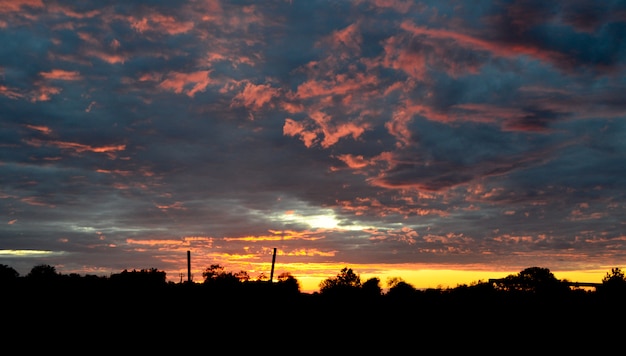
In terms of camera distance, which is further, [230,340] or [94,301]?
[94,301]

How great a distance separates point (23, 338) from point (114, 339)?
3.82m

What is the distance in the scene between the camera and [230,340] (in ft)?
81.8

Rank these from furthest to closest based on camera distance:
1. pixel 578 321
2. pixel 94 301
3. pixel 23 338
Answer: pixel 94 301 < pixel 578 321 < pixel 23 338

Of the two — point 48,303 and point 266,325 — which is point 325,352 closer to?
point 266,325

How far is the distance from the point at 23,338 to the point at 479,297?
89.8 feet

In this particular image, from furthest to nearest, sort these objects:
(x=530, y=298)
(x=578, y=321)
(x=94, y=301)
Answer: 1. (x=530, y=298)
2. (x=94, y=301)
3. (x=578, y=321)

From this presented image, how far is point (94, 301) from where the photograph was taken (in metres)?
30.2

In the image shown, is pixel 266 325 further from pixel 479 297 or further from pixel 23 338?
pixel 479 297

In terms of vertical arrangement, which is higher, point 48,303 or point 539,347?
point 48,303

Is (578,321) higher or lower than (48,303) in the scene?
lower

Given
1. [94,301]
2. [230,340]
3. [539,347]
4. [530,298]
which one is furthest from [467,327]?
[94,301]

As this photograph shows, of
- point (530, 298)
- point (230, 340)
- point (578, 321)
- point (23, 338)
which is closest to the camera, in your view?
point (23, 338)

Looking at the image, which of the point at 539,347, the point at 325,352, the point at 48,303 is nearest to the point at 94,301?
the point at 48,303

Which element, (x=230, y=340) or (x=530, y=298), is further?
(x=530, y=298)
